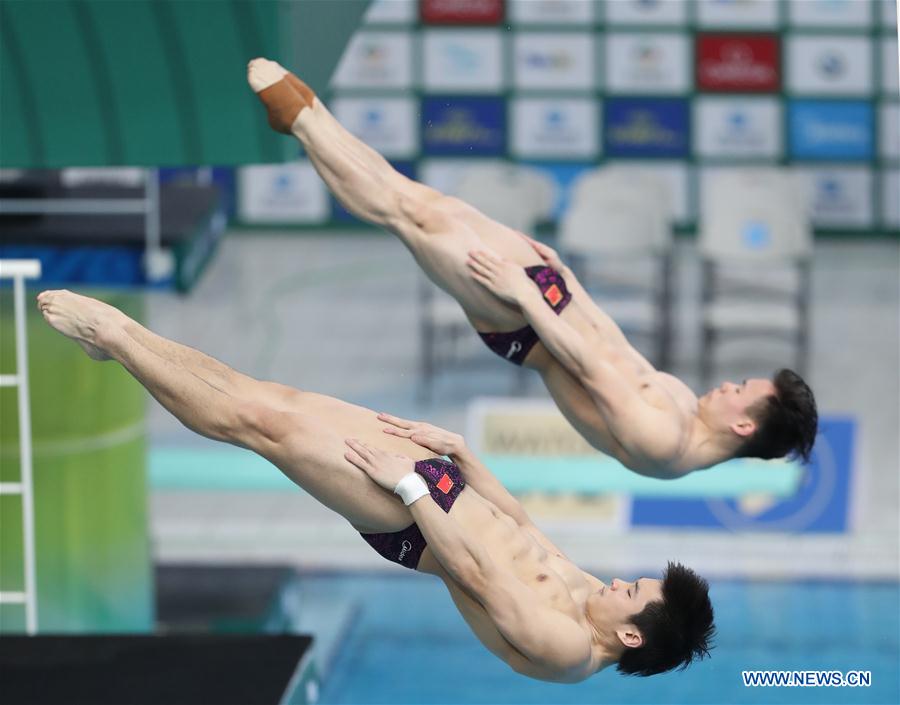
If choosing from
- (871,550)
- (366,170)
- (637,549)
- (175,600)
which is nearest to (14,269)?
(366,170)

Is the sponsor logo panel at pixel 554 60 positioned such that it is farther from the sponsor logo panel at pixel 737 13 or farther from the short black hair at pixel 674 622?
the short black hair at pixel 674 622

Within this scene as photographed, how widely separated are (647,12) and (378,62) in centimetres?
263

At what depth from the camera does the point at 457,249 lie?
610cm

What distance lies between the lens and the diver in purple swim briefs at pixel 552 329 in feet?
19.9

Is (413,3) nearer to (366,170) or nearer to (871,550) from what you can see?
(871,550)

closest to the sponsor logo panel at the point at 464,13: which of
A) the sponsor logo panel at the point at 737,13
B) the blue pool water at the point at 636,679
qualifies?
the sponsor logo panel at the point at 737,13

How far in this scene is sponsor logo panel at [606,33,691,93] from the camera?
52.3ft

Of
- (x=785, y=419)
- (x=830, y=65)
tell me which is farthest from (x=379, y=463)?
(x=830, y=65)

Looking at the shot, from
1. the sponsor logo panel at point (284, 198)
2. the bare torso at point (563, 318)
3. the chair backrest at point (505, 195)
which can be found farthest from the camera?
the sponsor logo panel at point (284, 198)

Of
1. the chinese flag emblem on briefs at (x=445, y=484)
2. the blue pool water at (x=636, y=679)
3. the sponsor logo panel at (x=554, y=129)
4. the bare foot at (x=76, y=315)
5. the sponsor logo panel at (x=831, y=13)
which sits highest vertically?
the sponsor logo panel at (x=831, y=13)

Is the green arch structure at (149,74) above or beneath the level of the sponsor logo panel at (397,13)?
beneath

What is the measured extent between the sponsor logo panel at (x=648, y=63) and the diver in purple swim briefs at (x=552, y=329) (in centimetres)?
1003

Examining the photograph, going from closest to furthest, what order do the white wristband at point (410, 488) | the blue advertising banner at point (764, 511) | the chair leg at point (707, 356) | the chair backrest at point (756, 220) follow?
the white wristband at point (410, 488)
the blue advertising banner at point (764, 511)
the chair leg at point (707, 356)
the chair backrest at point (756, 220)

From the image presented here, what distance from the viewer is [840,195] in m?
16.3
